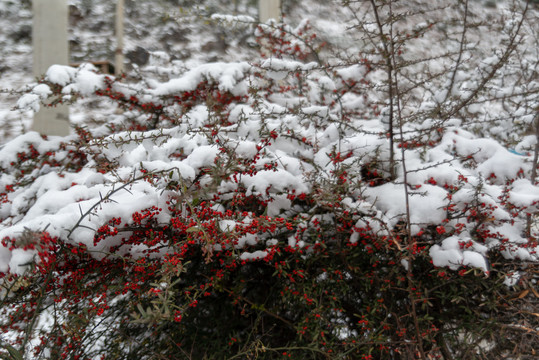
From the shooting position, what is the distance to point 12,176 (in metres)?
2.27

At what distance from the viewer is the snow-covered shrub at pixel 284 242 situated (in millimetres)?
1331

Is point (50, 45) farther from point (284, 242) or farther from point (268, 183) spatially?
point (284, 242)

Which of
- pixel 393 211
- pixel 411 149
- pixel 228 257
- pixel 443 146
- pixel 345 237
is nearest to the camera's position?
pixel 228 257

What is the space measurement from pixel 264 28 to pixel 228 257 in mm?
2309

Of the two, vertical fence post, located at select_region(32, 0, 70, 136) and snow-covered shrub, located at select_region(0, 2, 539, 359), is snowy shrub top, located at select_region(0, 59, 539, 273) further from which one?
vertical fence post, located at select_region(32, 0, 70, 136)

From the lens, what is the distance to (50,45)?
2992mm

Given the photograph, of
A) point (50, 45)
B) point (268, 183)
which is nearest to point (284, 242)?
point (268, 183)

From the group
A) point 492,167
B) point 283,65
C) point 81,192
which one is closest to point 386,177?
point 492,167

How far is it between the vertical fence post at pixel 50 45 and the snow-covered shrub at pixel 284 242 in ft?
2.61

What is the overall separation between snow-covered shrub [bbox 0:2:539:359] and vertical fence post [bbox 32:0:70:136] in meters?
0.79

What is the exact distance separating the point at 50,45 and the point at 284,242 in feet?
9.24

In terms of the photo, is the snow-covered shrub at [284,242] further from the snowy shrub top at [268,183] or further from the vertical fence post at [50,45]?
the vertical fence post at [50,45]

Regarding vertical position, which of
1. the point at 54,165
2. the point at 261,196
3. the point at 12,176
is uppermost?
the point at 261,196

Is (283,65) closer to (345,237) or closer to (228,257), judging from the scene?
(345,237)
